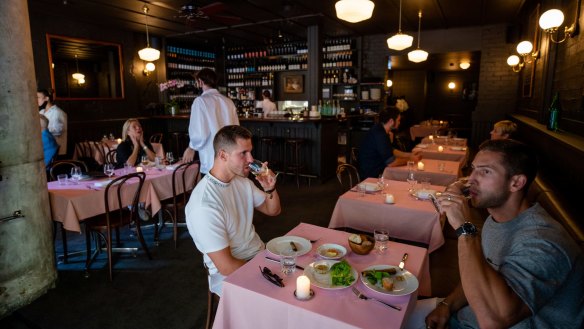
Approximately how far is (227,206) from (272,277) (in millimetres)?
567

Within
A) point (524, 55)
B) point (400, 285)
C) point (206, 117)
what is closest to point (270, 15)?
point (206, 117)

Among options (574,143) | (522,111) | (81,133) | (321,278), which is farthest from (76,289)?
(522,111)

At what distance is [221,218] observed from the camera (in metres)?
1.84

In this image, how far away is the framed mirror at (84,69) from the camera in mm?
7246

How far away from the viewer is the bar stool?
664 centimetres

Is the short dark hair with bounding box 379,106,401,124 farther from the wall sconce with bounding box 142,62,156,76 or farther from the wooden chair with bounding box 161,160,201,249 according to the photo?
the wall sconce with bounding box 142,62,156,76

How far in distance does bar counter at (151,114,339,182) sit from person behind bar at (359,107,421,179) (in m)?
2.22

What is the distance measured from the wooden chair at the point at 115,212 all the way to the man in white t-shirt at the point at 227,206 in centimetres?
153

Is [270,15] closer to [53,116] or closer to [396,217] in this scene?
[53,116]

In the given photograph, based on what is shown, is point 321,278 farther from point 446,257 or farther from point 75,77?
point 75,77

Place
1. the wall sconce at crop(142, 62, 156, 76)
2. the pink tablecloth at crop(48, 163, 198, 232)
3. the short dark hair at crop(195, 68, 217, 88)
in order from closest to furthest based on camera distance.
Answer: the pink tablecloth at crop(48, 163, 198, 232) → the short dark hair at crop(195, 68, 217, 88) → the wall sconce at crop(142, 62, 156, 76)

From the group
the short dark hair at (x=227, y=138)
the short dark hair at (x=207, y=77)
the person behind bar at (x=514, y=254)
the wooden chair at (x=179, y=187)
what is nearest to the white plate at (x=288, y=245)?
the short dark hair at (x=227, y=138)

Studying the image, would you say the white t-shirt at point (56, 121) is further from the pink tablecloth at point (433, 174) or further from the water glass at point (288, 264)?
the water glass at point (288, 264)

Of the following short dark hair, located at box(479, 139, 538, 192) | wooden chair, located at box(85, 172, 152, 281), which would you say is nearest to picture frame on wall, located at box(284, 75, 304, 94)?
wooden chair, located at box(85, 172, 152, 281)
